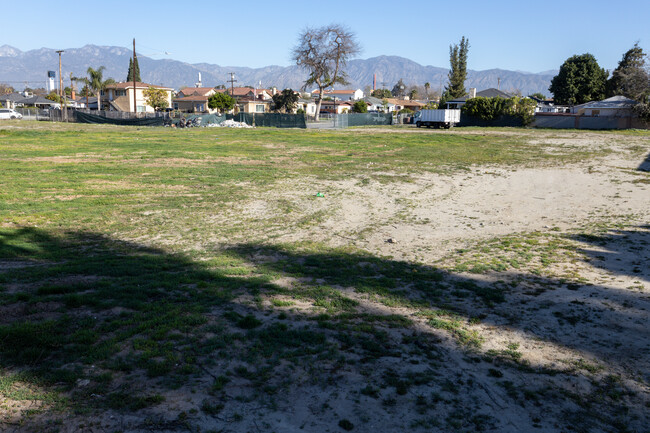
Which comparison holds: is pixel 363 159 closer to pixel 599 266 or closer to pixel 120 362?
pixel 599 266

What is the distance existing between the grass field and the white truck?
46416mm

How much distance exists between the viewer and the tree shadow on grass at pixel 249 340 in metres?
4.46

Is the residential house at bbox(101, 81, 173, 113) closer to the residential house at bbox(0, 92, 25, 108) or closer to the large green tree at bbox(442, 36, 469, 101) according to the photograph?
the residential house at bbox(0, 92, 25, 108)

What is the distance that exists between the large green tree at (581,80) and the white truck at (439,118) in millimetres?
35763

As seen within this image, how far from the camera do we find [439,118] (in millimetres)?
58969

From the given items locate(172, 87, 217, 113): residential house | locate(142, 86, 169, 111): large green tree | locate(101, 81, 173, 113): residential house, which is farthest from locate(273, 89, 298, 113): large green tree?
locate(101, 81, 173, 113): residential house

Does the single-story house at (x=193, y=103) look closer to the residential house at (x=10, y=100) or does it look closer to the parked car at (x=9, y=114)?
the parked car at (x=9, y=114)

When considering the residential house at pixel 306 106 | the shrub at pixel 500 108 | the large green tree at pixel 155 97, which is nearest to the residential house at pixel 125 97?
the large green tree at pixel 155 97

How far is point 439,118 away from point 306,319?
2204 inches

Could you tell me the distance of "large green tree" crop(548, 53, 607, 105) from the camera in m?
82.4

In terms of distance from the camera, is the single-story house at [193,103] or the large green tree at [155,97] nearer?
the large green tree at [155,97]

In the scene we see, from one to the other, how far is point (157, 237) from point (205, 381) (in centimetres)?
663

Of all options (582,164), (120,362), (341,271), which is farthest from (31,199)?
(582,164)

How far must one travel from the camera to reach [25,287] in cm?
691
